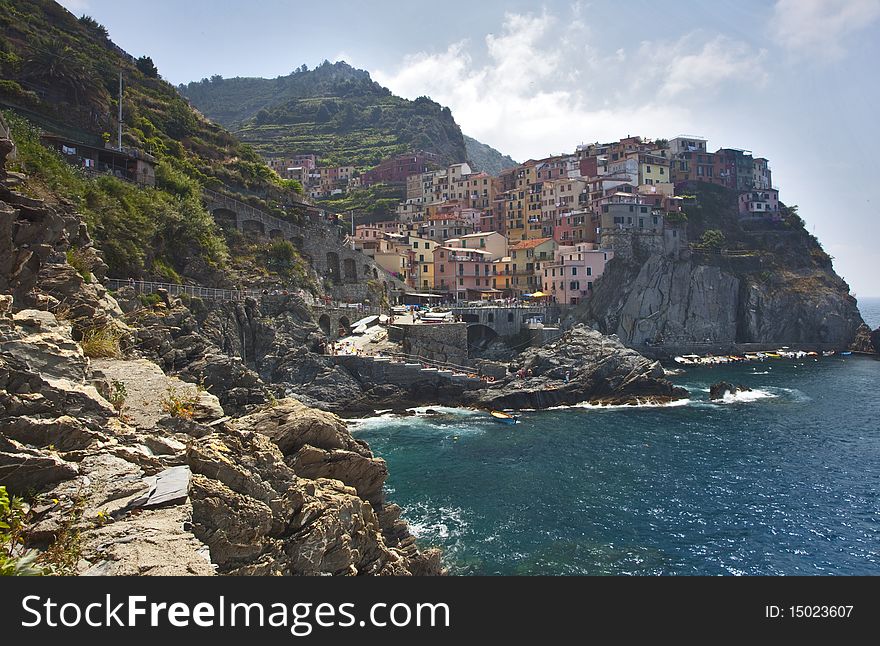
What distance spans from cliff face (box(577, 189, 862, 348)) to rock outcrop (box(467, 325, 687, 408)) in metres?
23.9

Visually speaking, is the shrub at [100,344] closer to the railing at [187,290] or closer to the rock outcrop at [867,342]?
the railing at [187,290]

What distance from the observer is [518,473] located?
3475 centimetres

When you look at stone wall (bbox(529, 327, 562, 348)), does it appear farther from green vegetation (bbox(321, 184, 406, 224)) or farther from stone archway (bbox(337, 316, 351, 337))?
green vegetation (bbox(321, 184, 406, 224))

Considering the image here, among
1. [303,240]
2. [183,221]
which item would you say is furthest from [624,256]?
[183,221]

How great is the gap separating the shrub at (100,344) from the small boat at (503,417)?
3342 centimetres

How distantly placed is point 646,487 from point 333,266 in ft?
171

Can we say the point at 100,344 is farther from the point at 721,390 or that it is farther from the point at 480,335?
the point at 480,335

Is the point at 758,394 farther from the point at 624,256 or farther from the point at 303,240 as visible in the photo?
the point at 303,240

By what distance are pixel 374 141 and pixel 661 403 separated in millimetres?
140696

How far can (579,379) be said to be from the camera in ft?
188

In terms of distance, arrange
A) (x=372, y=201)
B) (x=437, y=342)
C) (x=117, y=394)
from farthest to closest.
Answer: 1. (x=372, y=201)
2. (x=437, y=342)
3. (x=117, y=394)

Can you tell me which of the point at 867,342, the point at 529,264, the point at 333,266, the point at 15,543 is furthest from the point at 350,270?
the point at 867,342

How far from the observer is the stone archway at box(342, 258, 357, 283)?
75250mm

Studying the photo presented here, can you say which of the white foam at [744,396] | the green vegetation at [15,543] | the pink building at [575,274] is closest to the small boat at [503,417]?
the white foam at [744,396]
